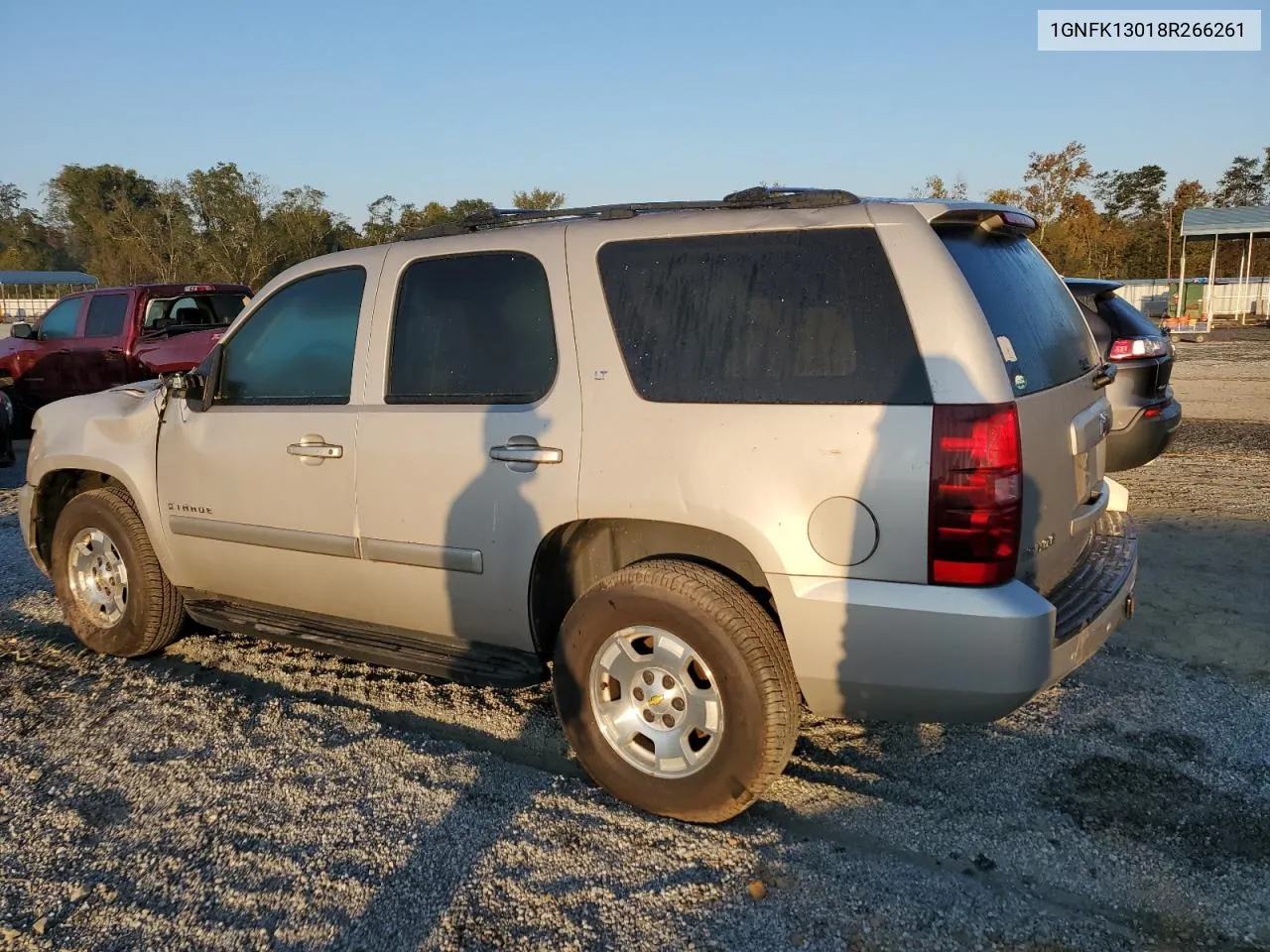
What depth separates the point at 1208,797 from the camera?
11.2 ft

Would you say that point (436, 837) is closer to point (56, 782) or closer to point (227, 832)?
point (227, 832)

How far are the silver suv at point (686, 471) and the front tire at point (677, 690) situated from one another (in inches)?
0.4

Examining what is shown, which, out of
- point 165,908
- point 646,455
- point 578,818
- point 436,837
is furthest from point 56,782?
point 646,455

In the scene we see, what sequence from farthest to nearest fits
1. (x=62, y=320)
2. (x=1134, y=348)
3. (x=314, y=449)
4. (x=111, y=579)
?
(x=62, y=320) → (x=1134, y=348) → (x=111, y=579) → (x=314, y=449)

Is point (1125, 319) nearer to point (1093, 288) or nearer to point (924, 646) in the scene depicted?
point (1093, 288)

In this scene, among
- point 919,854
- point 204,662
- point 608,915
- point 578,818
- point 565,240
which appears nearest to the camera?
point 608,915

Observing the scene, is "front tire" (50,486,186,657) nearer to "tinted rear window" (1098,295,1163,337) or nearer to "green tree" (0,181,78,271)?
"tinted rear window" (1098,295,1163,337)

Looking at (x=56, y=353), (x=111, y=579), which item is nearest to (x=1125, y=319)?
(x=111, y=579)

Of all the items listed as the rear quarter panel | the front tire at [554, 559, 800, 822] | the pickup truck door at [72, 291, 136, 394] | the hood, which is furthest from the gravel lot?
the hood

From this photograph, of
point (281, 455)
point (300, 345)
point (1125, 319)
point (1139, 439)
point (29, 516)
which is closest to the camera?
point (281, 455)

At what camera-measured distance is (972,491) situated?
283 cm

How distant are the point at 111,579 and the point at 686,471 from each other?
3.39 m

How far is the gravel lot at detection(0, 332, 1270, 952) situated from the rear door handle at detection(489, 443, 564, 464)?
47.4 inches

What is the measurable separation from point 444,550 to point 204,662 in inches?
82.2
